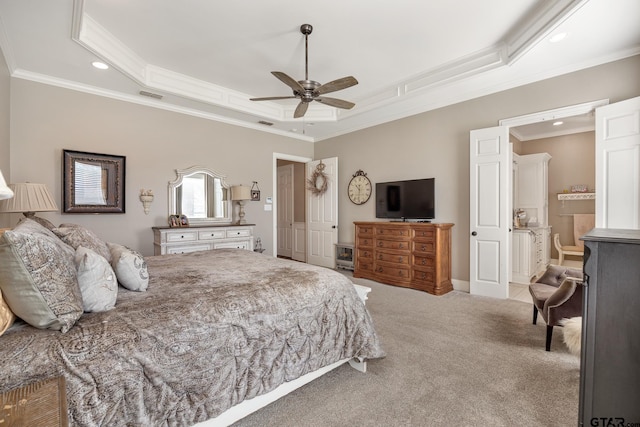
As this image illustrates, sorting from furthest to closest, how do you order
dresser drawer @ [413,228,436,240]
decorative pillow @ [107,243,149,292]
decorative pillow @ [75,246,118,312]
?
1. dresser drawer @ [413,228,436,240]
2. decorative pillow @ [107,243,149,292]
3. decorative pillow @ [75,246,118,312]

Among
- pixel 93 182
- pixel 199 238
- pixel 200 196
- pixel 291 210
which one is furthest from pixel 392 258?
pixel 93 182

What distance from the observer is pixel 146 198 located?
4.12m

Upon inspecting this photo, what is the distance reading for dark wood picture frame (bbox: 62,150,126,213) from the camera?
3539mm

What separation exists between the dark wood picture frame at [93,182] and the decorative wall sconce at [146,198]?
23cm

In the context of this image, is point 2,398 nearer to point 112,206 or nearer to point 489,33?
point 112,206

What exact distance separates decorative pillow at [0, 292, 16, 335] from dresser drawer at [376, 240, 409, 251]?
4135mm

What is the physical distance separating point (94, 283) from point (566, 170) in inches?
309

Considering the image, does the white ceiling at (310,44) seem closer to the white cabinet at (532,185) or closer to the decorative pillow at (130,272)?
the decorative pillow at (130,272)

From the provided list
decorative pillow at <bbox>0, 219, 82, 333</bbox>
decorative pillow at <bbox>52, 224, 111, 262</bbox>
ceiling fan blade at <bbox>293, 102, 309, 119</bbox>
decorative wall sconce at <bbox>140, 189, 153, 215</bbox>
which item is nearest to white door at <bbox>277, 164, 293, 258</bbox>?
decorative wall sconce at <bbox>140, 189, 153, 215</bbox>

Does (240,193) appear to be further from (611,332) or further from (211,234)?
(611,332)

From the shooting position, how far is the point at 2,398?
79 cm

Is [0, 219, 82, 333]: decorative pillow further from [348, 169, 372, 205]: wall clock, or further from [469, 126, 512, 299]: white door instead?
[348, 169, 372, 205]: wall clock

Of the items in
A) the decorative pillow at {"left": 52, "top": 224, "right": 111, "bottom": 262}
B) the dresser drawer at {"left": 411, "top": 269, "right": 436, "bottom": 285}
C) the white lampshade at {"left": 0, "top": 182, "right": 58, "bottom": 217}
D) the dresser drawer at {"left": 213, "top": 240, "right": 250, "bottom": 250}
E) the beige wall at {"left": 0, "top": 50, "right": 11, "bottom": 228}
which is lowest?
the dresser drawer at {"left": 411, "top": 269, "right": 436, "bottom": 285}

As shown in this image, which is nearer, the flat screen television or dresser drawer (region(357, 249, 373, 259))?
the flat screen television
